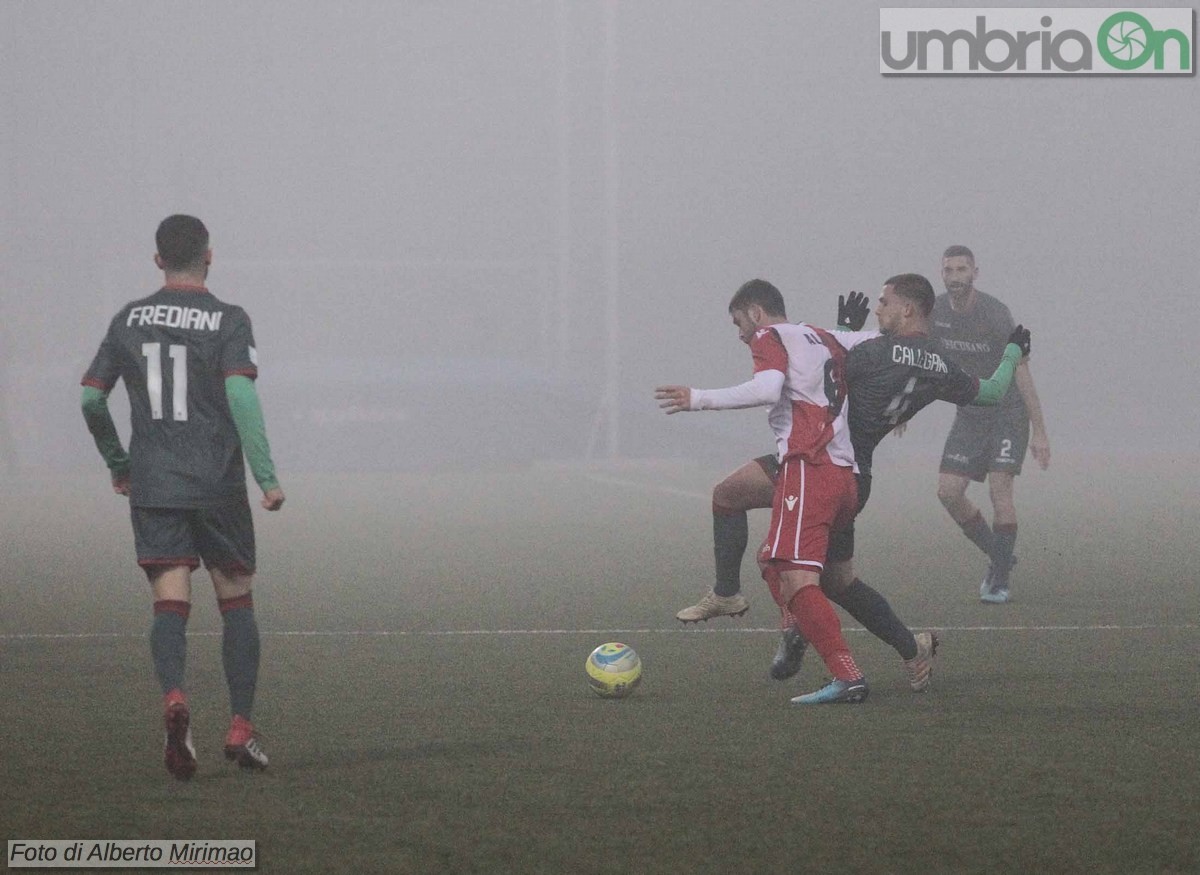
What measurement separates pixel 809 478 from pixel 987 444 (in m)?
3.62

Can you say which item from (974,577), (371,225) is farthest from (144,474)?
(371,225)

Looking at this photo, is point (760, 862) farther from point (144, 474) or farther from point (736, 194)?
point (736, 194)

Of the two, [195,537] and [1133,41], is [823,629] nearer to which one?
[195,537]

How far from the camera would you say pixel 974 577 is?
970cm

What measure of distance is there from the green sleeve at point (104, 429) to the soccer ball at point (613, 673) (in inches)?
65.0

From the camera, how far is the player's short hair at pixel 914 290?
18.1 ft

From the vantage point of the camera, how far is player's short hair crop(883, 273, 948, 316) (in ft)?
18.1

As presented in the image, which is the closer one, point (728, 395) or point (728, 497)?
point (728, 395)

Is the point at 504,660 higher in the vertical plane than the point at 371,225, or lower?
lower

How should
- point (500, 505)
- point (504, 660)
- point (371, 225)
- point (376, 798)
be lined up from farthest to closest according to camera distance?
point (371, 225) → point (500, 505) → point (504, 660) → point (376, 798)

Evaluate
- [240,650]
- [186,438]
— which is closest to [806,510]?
[240,650]

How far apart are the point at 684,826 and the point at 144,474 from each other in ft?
4.94

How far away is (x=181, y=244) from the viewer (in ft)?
14.0

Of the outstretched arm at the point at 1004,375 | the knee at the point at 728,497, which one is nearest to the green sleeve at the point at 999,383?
the outstretched arm at the point at 1004,375
